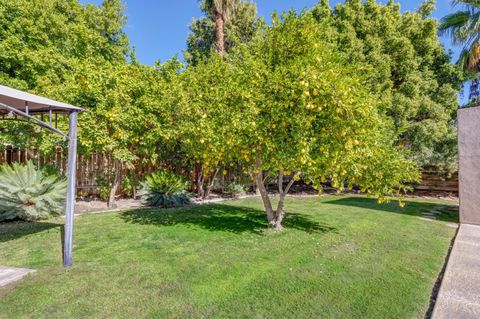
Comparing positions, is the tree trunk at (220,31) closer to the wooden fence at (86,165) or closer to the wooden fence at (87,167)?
the wooden fence at (86,165)

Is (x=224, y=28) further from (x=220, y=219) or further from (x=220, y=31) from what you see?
(x=220, y=219)

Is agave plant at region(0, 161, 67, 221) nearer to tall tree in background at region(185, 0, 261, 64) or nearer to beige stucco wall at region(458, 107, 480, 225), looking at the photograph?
beige stucco wall at region(458, 107, 480, 225)

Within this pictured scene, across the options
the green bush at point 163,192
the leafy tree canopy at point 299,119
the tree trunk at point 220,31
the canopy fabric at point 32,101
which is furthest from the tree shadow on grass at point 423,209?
the tree trunk at point 220,31

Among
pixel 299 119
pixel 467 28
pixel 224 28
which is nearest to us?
pixel 299 119

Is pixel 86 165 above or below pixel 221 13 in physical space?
below

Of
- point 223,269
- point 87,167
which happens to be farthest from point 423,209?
point 87,167

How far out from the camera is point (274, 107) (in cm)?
513

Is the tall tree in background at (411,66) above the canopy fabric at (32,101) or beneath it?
above

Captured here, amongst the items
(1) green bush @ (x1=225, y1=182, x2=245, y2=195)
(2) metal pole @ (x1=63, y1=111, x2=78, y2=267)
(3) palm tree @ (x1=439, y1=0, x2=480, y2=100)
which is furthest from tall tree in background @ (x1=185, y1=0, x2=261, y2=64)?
(2) metal pole @ (x1=63, y1=111, x2=78, y2=267)

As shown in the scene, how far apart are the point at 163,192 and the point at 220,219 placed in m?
3.14

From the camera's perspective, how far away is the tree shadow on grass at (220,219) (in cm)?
688

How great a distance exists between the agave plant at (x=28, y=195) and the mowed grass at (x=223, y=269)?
1.46 ft

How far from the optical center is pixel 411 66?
47.4 feet

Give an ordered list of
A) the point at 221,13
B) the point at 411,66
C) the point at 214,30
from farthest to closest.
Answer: the point at 214,30 → the point at 221,13 → the point at 411,66
